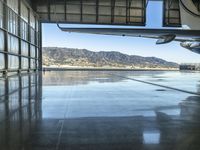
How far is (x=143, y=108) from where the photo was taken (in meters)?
9.70

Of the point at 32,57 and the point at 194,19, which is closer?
the point at 194,19

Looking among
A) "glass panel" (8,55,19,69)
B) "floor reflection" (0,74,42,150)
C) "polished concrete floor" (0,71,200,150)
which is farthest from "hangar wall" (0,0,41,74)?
"polished concrete floor" (0,71,200,150)

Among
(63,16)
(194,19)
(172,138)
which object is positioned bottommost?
(172,138)

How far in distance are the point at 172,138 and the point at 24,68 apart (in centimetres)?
3588

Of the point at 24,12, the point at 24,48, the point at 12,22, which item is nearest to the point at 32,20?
the point at 24,12

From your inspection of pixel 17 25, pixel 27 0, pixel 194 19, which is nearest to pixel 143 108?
pixel 194 19

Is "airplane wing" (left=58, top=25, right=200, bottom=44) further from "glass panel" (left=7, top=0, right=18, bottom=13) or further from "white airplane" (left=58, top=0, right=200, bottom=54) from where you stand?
"glass panel" (left=7, top=0, right=18, bottom=13)

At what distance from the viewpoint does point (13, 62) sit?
3403cm

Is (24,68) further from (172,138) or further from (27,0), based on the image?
(172,138)

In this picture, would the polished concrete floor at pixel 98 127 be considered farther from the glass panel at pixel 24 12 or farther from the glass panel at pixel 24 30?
the glass panel at pixel 24 12

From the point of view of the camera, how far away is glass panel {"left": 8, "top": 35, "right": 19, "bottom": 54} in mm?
32062

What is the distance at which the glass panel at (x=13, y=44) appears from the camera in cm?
3206

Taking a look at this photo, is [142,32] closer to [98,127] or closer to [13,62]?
[98,127]

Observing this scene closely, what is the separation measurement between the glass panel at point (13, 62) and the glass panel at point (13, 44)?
72 centimetres
